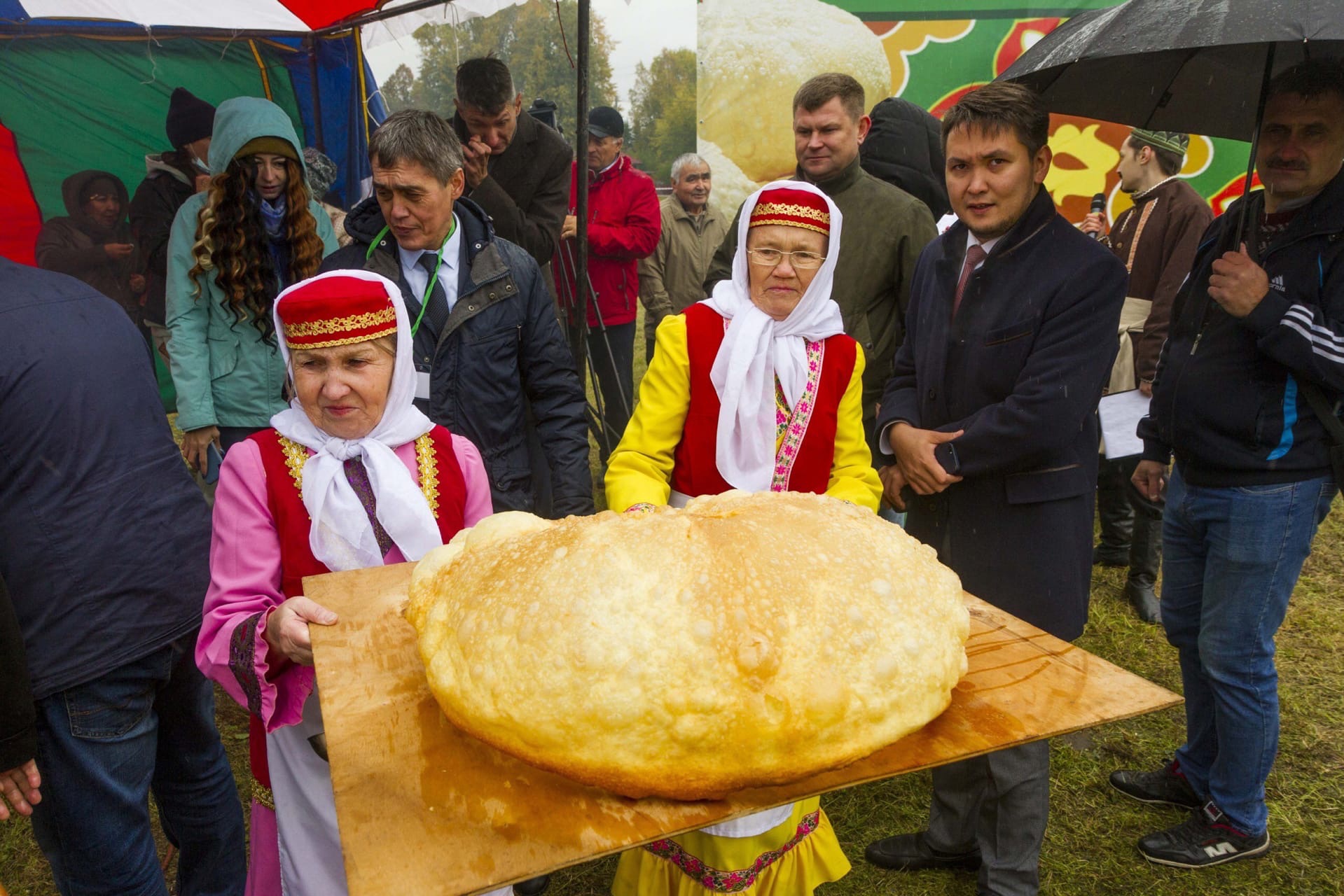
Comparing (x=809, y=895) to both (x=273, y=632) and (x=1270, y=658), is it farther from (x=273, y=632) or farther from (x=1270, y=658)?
(x=1270, y=658)

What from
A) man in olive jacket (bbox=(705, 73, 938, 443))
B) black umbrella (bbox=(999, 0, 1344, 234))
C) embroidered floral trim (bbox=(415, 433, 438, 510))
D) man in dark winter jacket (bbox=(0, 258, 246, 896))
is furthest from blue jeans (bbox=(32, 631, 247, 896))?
black umbrella (bbox=(999, 0, 1344, 234))

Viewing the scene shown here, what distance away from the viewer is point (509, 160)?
13.9ft

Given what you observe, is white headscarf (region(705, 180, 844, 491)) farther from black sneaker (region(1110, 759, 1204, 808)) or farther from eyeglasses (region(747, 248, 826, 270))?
black sneaker (region(1110, 759, 1204, 808))

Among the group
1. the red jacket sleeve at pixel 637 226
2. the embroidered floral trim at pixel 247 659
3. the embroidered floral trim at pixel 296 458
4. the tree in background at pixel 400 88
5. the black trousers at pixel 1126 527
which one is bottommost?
the black trousers at pixel 1126 527

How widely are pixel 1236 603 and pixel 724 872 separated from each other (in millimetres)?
2023

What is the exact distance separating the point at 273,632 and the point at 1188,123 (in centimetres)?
352

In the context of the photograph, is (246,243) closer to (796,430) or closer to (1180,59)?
(796,430)

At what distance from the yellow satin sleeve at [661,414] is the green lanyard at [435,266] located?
3.07 ft

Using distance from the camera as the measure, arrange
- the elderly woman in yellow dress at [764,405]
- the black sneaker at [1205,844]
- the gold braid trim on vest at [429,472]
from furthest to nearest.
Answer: the black sneaker at [1205,844] < the elderly woman in yellow dress at [764,405] < the gold braid trim on vest at [429,472]

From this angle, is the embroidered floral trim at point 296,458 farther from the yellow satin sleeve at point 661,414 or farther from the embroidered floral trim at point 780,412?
the embroidered floral trim at point 780,412

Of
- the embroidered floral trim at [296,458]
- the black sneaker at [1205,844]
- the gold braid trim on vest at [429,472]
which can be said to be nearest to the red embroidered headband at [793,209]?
the gold braid trim on vest at [429,472]

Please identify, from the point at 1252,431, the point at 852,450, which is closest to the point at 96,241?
the point at 852,450

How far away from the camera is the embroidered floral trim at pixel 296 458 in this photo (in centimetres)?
192

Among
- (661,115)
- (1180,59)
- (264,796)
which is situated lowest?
(264,796)
